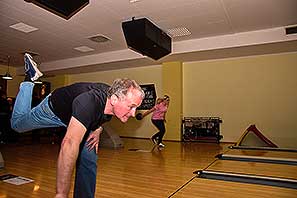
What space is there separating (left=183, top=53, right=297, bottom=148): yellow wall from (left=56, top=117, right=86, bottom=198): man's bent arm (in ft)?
20.4

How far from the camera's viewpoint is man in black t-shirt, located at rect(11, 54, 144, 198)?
1223 millimetres

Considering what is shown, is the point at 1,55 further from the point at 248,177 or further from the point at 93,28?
the point at 248,177

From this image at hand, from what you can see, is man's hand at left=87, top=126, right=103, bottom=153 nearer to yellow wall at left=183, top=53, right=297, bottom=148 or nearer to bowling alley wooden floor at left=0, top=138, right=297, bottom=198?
bowling alley wooden floor at left=0, top=138, right=297, bottom=198

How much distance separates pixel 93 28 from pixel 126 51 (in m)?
1.82

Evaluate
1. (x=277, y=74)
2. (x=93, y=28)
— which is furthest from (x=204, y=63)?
(x=93, y=28)

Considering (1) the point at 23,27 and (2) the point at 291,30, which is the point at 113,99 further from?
(2) the point at 291,30

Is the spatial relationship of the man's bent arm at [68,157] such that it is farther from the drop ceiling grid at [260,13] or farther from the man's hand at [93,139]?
the drop ceiling grid at [260,13]

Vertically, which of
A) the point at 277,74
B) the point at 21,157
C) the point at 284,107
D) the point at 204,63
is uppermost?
the point at 204,63

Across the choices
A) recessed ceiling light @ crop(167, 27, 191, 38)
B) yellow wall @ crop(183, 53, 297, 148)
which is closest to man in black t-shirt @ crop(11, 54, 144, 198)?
recessed ceiling light @ crop(167, 27, 191, 38)

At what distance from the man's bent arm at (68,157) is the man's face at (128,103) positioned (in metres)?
0.25

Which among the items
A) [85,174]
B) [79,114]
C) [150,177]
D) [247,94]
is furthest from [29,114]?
[247,94]

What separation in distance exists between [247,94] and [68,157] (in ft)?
22.2

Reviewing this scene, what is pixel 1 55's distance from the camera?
26.6 ft

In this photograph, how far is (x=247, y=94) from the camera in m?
7.11
